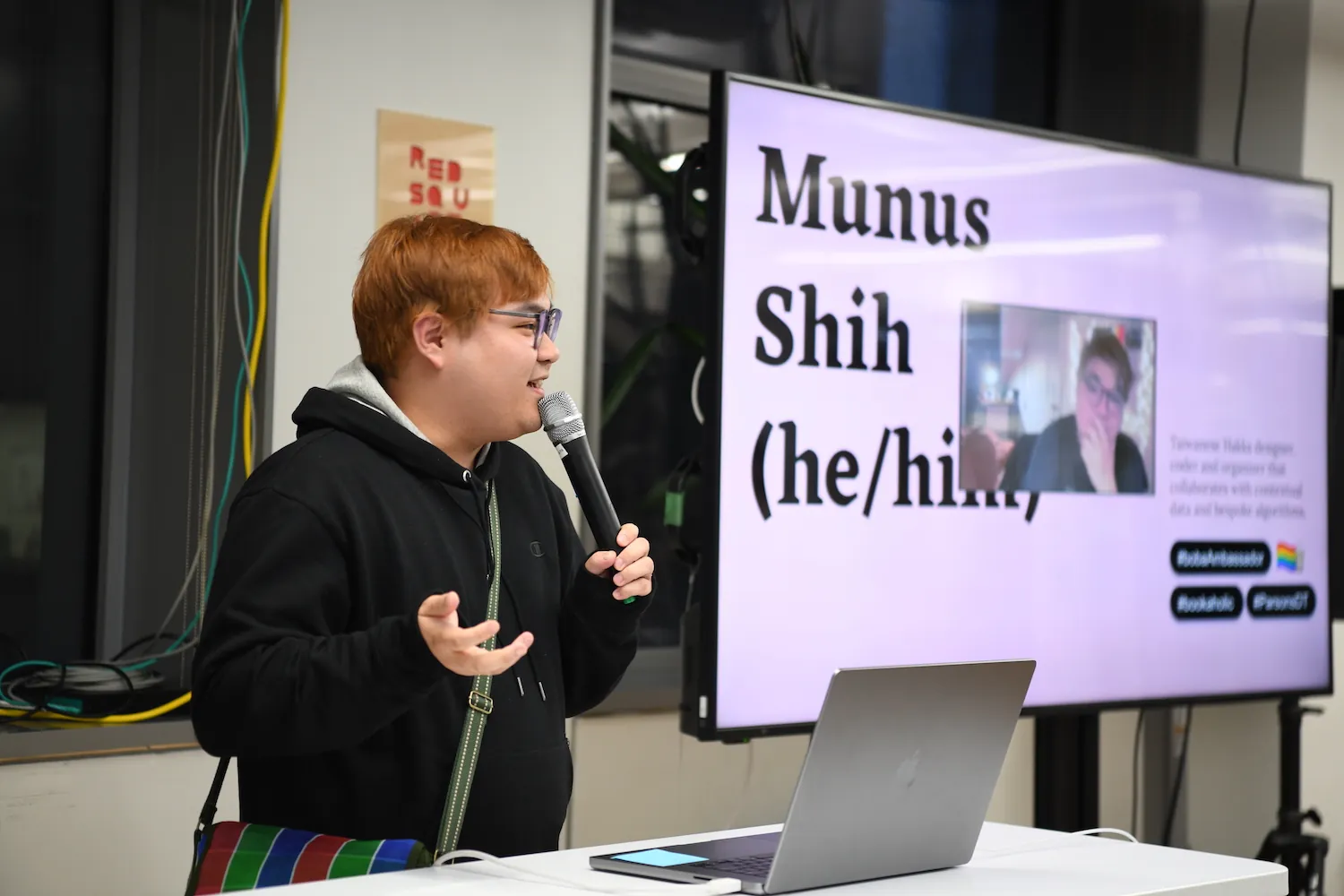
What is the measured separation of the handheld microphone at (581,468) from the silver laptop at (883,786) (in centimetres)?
32

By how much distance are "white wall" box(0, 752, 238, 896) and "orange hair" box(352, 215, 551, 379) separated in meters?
1.02

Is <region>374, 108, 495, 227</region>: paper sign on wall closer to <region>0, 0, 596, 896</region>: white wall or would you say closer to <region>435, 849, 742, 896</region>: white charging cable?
<region>0, 0, 596, 896</region>: white wall

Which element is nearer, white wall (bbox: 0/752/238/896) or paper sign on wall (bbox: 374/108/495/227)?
white wall (bbox: 0/752/238/896)

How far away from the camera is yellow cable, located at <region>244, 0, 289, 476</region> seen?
8.19 ft

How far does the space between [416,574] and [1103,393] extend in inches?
73.6

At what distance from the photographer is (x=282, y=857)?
1374 millimetres

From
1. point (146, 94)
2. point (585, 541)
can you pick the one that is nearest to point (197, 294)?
point (146, 94)

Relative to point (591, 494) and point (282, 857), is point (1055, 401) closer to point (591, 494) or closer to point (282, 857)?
point (591, 494)

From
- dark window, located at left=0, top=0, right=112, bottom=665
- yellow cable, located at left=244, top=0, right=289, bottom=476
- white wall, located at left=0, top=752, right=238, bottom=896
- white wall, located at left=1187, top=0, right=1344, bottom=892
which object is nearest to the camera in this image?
white wall, located at left=0, top=752, right=238, bottom=896

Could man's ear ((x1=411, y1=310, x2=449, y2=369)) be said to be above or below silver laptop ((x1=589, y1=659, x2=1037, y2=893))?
above

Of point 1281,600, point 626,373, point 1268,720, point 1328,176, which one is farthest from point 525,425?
point 1328,176

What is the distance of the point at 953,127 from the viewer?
2832 mm

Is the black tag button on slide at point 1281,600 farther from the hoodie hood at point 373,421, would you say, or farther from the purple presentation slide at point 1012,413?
the hoodie hood at point 373,421

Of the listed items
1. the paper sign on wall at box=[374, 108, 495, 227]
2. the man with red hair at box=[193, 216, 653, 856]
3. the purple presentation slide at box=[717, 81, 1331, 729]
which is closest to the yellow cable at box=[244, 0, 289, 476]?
the paper sign on wall at box=[374, 108, 495, 227]
